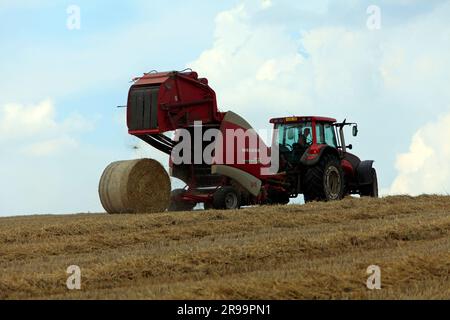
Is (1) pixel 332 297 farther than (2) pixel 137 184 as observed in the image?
No

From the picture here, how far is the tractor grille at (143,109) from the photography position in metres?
16.7

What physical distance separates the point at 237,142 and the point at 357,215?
3.51m

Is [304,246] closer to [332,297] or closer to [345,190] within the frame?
[332,297]

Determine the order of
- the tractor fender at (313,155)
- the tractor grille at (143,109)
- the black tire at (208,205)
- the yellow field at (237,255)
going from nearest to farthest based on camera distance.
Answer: the yellow field at (237,255), the tractor grille at (143,109), the black tire at (208,205), the tractor fender at (313,155)

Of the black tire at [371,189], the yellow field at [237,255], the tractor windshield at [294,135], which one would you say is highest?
the tractor windshield at [294,135]

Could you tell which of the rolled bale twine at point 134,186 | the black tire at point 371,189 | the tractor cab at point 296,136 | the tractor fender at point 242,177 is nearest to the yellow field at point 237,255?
the rolled bale twine at point 134,186

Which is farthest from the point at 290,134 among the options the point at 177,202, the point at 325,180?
the point at 177,202

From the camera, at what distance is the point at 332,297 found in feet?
25.3

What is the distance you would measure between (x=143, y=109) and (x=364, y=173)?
24.3ft

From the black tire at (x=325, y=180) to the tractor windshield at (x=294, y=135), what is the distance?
2.05 ft

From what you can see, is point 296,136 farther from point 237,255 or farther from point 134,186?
point 237,255

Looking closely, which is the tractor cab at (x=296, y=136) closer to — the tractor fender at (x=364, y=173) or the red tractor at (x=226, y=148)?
the red tractor at (x=226, y=148)

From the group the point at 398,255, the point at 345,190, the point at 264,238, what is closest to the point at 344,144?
the point at 345,190
